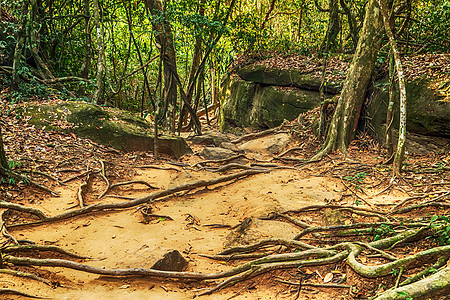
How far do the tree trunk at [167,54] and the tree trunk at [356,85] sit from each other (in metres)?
4.90

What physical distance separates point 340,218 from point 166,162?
5238 mm

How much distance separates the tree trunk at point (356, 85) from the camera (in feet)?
25.8

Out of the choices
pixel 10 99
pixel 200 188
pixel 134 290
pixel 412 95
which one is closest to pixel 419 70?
pixel 412 95

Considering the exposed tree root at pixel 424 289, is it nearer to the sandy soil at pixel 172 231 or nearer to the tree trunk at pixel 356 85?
the sandy soil at pixel 172 231

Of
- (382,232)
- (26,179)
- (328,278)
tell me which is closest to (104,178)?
(26,179)

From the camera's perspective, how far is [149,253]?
3787 mm

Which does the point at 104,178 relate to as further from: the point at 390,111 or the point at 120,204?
the point at 390,111

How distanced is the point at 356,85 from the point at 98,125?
652 centimetres

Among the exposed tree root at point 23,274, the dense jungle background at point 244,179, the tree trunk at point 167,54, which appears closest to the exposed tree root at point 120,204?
the dense jungle background at point 244,179

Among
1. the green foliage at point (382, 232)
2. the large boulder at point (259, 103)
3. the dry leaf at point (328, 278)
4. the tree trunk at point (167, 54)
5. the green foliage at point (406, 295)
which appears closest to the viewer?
the green foliage at point (406, 295)

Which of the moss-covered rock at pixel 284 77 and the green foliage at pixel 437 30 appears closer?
the green foliage at pixel 437 30

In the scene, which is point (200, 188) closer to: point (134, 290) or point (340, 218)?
point (340, 218)

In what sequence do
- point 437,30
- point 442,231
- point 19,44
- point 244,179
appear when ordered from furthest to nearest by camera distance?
point 437,30 < point 19,44 < point 244,179 < point 442,231

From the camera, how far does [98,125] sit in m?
8.52
